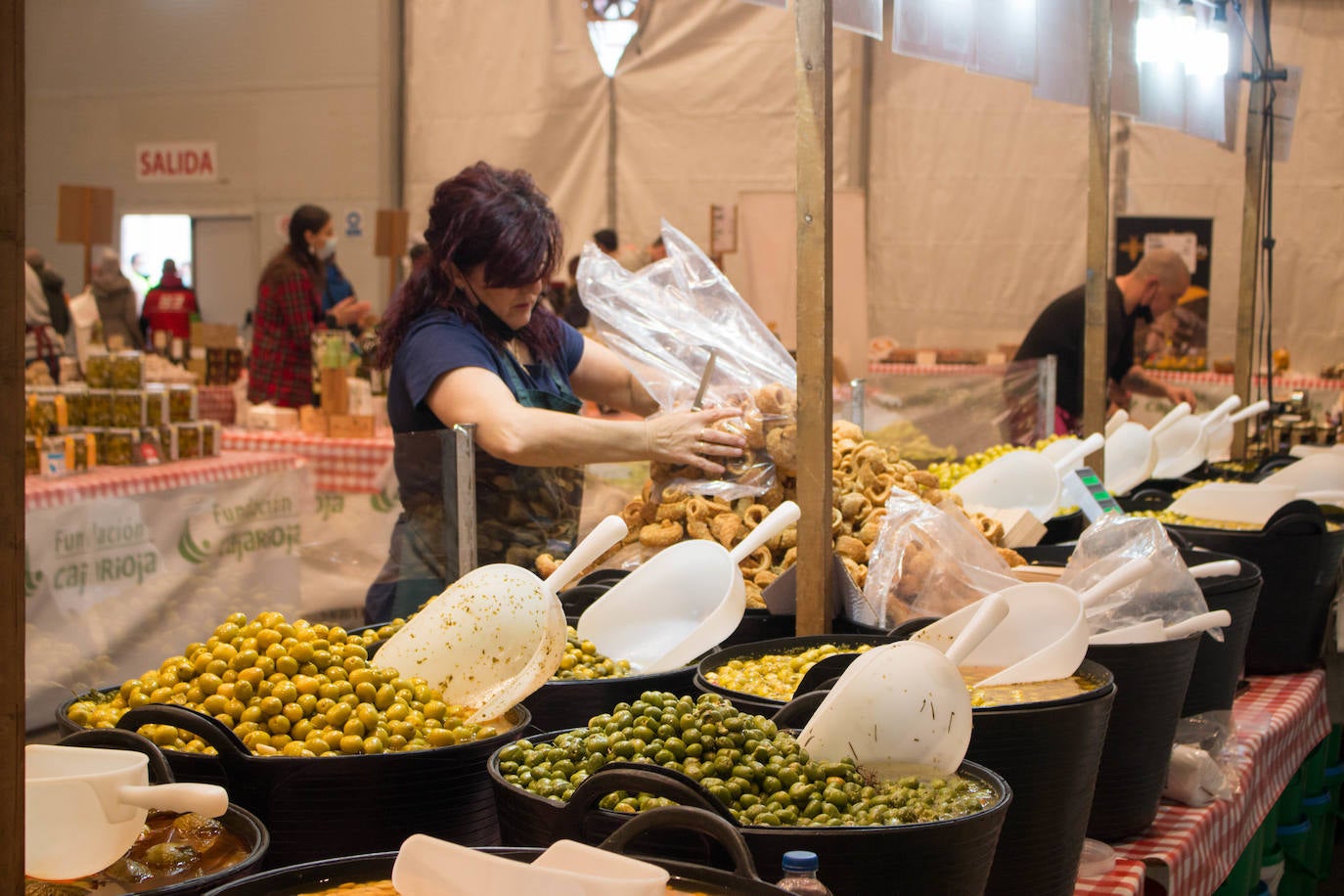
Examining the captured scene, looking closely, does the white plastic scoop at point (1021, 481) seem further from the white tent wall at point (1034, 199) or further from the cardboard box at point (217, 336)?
the white tent wall at point (1034, 199)

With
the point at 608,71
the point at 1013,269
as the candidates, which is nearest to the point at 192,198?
the point at 608,71

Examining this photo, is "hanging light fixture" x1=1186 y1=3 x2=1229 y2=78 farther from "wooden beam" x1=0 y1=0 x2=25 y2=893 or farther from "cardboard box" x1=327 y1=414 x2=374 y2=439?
"wooden beam" x1=0 y1=0 x2=25 y2=893

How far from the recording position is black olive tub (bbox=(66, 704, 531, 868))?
1.29m

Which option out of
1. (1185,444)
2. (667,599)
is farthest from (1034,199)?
(667,599)

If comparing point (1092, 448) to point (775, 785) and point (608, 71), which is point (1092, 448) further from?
point (608, 71)

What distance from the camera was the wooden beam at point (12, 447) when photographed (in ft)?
2.60

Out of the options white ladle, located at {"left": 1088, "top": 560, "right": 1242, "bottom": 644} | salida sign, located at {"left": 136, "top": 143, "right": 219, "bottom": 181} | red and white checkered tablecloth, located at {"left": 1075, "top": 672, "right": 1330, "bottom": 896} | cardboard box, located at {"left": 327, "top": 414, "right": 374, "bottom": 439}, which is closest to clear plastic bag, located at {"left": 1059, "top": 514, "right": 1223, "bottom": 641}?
white ladle, located at {"left": 1088, "top": 560, "right": 1242, "bottom": 644}

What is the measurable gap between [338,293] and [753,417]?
21.2 feet

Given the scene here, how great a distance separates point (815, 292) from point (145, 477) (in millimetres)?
3404

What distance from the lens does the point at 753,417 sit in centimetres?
244

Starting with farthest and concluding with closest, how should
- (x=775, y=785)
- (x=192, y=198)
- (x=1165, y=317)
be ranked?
(x=192, y=198) < (x=1165, y=317) < (x=775, y=785)

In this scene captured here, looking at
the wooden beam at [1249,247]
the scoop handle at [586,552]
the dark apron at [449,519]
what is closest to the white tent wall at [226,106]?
the wooden beam at [1249,247]

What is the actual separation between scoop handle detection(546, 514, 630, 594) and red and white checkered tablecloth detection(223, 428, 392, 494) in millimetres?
3960

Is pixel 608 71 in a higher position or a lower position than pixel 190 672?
higher
